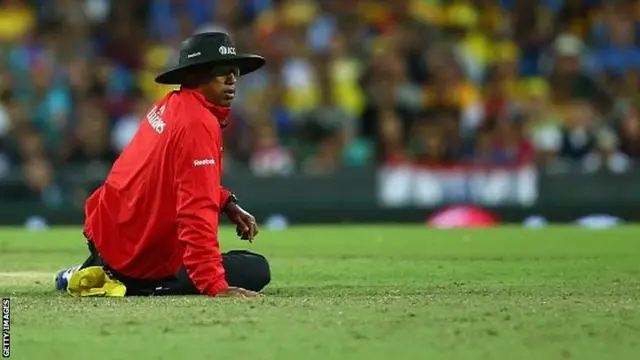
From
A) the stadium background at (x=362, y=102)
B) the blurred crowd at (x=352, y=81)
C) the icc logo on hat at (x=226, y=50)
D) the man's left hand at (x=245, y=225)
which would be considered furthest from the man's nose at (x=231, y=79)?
the blurred crowd at (x=352, y=81)

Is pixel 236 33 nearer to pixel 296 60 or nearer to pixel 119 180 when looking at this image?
pixel 296 60

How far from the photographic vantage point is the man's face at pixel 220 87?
324 inches

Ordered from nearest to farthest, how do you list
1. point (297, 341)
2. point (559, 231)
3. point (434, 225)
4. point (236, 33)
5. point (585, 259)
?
point (297, 341) → point (585, 259) → point (559, 231) → point (434, 225) → point (236, 33)

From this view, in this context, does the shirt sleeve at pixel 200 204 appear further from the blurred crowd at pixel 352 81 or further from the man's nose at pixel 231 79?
the blurred crowd at pixel 352 81

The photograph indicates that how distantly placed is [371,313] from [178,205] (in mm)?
1171

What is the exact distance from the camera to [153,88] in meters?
20.0

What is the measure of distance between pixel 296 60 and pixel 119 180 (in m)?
11.6

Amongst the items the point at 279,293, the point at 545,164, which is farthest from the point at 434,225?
the point at 279,293

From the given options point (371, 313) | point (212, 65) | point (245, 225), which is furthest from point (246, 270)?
point (371, 313)

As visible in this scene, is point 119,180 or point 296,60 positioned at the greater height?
point 296,60

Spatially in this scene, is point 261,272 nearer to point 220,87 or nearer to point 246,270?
point 246,270

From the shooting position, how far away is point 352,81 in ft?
64.7

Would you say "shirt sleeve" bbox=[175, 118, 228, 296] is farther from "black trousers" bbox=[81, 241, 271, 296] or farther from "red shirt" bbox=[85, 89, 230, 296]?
"black trousers" bbox=[81, 241, 271, 296]

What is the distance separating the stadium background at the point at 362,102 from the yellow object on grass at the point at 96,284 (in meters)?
9.37
